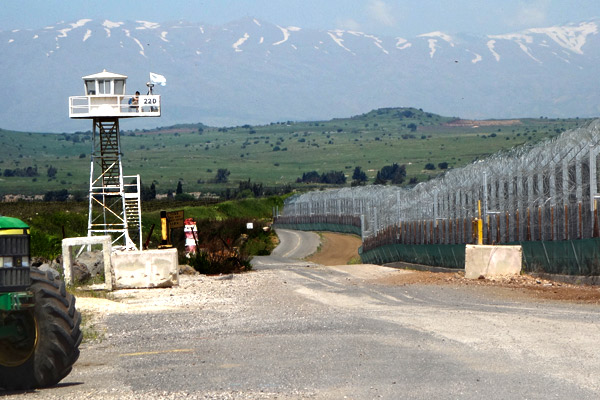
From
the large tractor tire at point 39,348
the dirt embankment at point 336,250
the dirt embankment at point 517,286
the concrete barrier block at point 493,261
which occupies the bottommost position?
the dirt embankment at point 336,250

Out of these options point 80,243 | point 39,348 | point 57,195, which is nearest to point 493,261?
point 80,243

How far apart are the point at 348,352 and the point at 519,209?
55.1ft

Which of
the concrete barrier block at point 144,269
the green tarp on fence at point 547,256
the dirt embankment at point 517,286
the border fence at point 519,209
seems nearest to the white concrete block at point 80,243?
the concrete barrier block at point 144,269

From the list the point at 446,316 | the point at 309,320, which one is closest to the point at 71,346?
the point at 309,320

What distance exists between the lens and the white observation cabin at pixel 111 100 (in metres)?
55.2

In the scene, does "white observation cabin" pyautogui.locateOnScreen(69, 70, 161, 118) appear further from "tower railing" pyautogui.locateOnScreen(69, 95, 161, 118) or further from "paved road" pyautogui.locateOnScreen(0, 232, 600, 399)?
"paved road" pyautogui.locateOnScreen(0, 232, 600, 399)

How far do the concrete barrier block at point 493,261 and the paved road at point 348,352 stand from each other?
5.28 m

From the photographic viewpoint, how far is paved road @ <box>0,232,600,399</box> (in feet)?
31.5

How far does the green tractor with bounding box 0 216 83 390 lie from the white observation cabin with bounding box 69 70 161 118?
46.0 m

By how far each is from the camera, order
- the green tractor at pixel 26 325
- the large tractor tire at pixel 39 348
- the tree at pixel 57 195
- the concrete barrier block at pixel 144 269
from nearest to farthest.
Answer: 1. the green tractor at pixel 26 325
2. the large tractor tire at pixel 39 348
3. the concrete barrier block at pixel 144 269
4. the tree at pixel 57 195

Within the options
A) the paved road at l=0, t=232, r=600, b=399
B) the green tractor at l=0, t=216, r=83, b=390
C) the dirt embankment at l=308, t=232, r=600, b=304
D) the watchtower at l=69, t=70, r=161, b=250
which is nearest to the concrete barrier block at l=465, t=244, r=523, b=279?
the dirt embankment at l=308, t=232, r=600, b=304

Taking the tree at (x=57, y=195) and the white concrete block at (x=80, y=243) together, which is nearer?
the white concrete block at (x=80, y=243)

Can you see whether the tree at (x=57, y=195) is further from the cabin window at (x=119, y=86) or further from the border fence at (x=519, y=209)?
the border fence at (x=519, y=209)

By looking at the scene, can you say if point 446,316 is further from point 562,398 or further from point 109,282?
point 109,282
